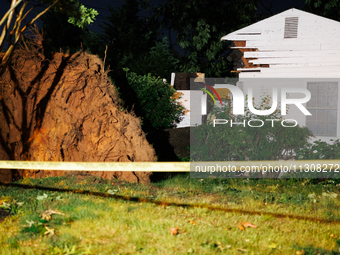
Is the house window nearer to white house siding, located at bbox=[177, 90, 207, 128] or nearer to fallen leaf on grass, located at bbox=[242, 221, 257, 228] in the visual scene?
fallen leaf on grass, located at bbox=[242, 221, 257, 228]

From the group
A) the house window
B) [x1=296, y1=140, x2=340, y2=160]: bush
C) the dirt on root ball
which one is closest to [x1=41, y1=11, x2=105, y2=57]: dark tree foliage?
the dirt on root ball

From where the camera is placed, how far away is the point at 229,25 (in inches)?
854

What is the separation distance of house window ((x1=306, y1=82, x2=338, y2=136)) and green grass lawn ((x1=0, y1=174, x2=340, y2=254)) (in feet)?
13.5

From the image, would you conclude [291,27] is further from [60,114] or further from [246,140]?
[60,114]

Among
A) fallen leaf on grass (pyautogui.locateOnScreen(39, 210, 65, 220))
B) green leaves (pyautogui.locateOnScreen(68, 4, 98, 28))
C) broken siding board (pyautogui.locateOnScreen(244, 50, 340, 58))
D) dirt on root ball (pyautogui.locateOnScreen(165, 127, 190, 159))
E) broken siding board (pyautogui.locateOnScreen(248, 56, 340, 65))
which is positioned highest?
green leaves (pyautogui.locateOnScreen(68, 4, 98, 28))

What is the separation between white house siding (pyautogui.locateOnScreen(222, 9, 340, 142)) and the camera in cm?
984

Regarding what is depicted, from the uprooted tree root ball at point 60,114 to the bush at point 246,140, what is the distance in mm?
1967

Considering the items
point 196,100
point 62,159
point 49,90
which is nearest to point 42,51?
point 49,90

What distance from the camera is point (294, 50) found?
10227 mm

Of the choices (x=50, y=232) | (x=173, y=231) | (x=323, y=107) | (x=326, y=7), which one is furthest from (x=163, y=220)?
(x=326, y=7)

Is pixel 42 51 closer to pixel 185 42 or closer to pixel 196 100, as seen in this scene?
pixel 196 100

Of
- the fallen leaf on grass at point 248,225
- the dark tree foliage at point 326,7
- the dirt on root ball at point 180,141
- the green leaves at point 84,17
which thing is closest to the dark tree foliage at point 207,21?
the dark tree foliage at point 326,7

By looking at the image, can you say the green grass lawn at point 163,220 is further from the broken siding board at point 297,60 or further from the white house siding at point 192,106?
the white house siding at point 192,106

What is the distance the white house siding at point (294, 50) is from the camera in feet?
32.3
